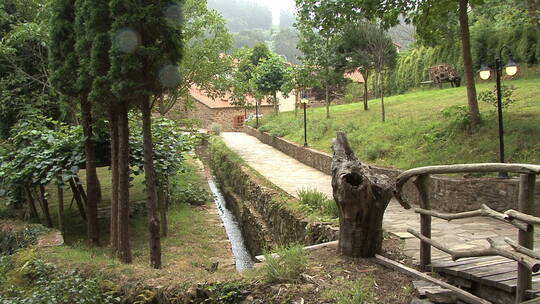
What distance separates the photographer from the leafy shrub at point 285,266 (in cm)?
494

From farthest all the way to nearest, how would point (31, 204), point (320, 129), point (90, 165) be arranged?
point (320, 129), point (31, 204), point (90, 165)

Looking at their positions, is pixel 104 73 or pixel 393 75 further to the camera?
pixel 393 75

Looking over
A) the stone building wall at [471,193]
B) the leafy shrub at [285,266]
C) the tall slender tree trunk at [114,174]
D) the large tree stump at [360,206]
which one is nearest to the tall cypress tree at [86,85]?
the tall slender tree trunk at [114,174]

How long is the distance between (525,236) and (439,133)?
7.31 metres

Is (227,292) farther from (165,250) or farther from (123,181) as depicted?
(165,250)

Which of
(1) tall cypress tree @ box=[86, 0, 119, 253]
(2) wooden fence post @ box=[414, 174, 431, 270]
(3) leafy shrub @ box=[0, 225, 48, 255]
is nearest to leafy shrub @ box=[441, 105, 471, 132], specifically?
(2) wooden fence post @ box=[414, 174, 431, 270]

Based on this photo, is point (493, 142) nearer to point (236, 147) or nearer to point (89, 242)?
point (89, 242)

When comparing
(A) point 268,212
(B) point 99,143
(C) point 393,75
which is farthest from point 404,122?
(C) point 393,75

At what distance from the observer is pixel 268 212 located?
10758 mm

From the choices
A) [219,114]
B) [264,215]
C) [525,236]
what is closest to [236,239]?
[264,215]

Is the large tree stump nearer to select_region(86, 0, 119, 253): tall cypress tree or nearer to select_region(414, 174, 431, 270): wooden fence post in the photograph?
select_region(414, 174, 431, 270): wooden fence post

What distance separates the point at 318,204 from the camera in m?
8.80

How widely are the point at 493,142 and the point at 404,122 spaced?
4787mm

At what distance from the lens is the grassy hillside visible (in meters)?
8.77
